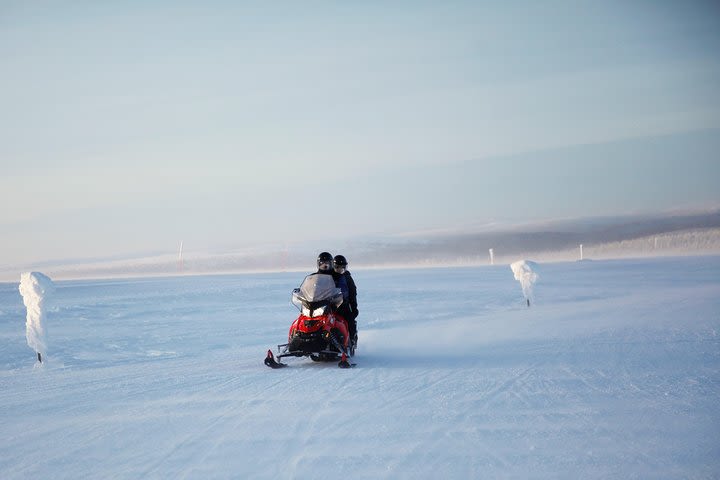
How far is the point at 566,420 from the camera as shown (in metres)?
6.80

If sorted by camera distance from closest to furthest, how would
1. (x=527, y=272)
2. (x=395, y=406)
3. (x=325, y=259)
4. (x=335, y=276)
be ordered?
(x=395, y=406) → (x=325, y=259) → (x=335, y=276) → (x=527, y=272)

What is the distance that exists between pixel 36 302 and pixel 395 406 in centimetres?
969

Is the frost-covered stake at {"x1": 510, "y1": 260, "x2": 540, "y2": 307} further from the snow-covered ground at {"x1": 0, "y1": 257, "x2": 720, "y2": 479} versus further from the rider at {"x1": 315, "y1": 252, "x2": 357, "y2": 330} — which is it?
the rider at {"x1": 315, "y1": 252, "x2": 357, "y2": 330}

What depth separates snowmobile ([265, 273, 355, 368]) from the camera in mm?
10602

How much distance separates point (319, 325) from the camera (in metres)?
10.7

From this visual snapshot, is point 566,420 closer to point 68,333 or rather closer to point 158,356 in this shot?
point 158,356

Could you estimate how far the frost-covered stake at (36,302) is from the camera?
14.2 metres

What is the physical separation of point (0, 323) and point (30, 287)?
1145 cm

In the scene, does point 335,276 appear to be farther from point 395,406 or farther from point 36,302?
point 36,302

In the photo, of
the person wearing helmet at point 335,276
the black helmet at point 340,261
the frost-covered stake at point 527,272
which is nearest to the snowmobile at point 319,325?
the person wearing helmet at point 335,276

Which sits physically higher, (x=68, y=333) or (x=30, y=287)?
(x=30, y=287)

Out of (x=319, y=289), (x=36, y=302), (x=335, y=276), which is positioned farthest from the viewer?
(x=36, y=302)

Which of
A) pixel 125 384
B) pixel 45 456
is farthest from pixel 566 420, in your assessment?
pixel 125 384

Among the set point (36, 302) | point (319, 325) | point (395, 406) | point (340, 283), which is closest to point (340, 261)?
point (340, 283)
